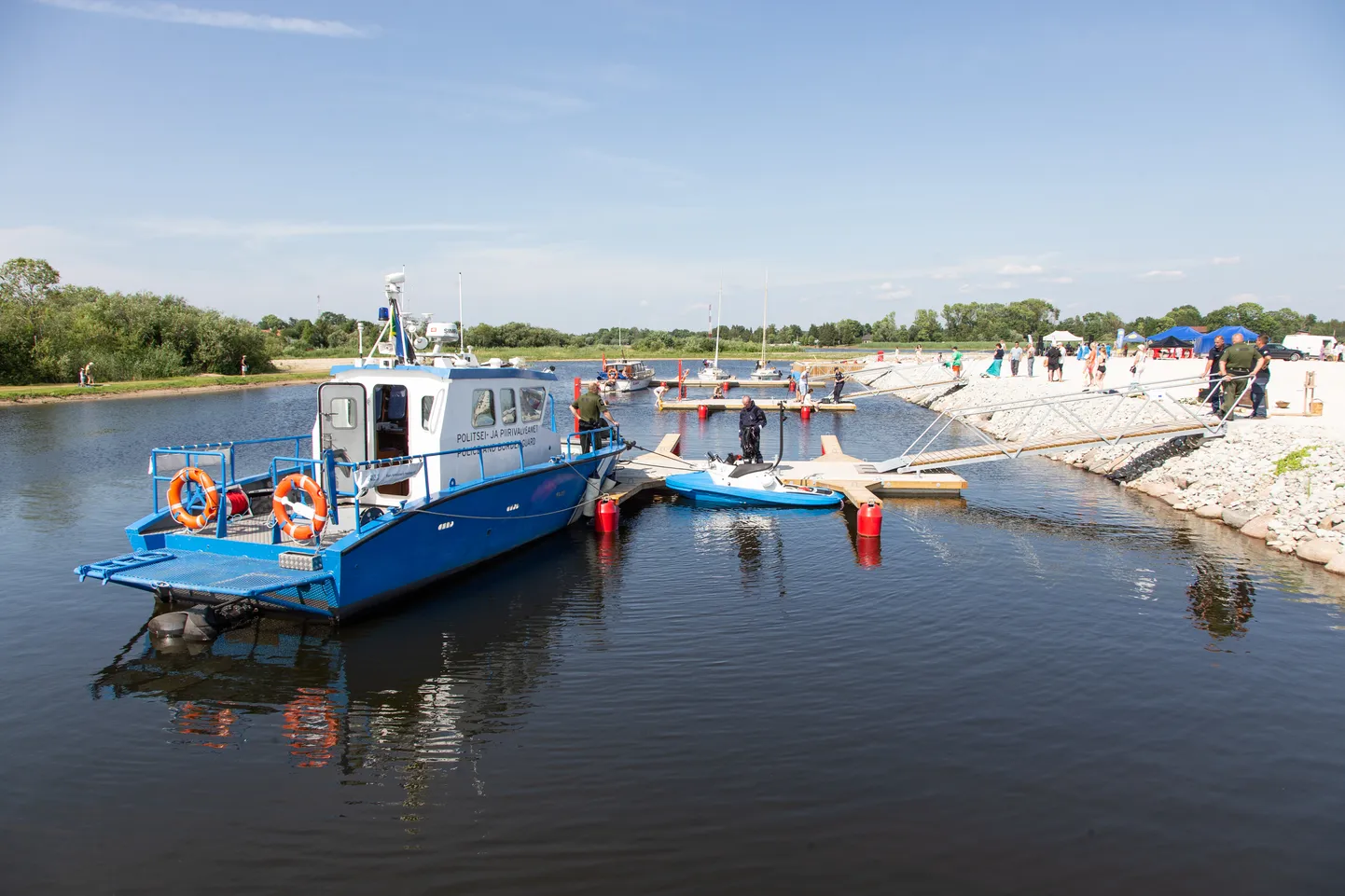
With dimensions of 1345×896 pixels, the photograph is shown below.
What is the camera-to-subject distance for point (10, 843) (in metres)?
6.03

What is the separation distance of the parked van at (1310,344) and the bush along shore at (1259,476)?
3264 centimetres

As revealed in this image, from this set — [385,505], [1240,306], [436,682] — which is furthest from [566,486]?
[1240,306]

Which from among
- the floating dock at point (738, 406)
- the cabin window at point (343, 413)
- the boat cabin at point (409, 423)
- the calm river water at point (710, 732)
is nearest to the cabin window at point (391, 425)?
the boat cabin at point (409, 423)

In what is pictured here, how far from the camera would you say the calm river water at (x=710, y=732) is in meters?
5.95

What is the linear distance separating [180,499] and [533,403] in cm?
598

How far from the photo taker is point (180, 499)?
1059cm

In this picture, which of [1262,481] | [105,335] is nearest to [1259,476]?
[1262,481]

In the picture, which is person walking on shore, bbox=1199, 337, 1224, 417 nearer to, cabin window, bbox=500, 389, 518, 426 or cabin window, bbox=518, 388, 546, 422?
cabin window, bbox=518, 388, 546, 422

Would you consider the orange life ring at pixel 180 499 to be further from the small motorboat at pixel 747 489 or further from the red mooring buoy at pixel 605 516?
the small motorboat at pixel 747 489

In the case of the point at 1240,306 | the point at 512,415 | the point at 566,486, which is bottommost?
the point at 566,486

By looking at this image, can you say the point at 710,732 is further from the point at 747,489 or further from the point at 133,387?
the point at 133,387

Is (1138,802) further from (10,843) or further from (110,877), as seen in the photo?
(10,843)

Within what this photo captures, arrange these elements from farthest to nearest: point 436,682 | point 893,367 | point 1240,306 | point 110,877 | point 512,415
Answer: point 1240,306 < point 893,367 < point 512,415 < point 436,682 < point 110,877

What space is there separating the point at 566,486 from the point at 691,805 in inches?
366
